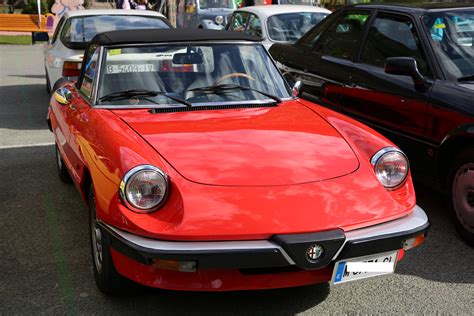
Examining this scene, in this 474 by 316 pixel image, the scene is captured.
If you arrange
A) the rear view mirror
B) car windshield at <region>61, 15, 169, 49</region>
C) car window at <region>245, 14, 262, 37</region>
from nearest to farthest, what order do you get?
1. the rear view mirror
2. car windshield at <region>61, 15, 169, 49</region>
3. car window at <region>245, 14, 262, 37</region>

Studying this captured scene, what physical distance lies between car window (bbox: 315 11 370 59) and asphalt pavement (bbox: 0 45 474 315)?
153 centimetres

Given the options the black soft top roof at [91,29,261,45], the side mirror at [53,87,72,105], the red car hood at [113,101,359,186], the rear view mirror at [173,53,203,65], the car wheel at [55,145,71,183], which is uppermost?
the black soft top roof at [91,29,261,45]

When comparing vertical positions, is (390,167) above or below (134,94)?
below

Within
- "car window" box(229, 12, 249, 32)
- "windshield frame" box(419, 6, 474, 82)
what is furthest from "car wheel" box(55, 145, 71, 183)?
"car window" box(229, 12, 249, 32)

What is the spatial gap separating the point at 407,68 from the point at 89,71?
2.36 m

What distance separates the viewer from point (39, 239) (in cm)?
402

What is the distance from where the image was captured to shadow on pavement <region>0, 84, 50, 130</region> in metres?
7.75

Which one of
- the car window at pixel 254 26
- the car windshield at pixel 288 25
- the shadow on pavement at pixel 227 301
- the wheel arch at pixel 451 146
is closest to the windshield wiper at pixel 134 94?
the shadow on pavement at pixel 227 301

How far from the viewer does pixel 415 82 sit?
446 cm

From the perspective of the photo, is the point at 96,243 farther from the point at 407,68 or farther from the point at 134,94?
the point at 407,68

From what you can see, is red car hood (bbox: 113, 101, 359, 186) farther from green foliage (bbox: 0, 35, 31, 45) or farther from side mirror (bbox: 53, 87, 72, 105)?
green foliage (bbox: 0, 35, 31, 45)

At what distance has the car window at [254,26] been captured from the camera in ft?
30.2

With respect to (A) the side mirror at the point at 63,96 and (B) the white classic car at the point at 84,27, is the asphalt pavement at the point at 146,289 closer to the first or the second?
(A) the side mirror at the point at 63,96

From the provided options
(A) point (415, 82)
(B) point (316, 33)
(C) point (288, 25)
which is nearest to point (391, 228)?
(A) point (415, 82)
